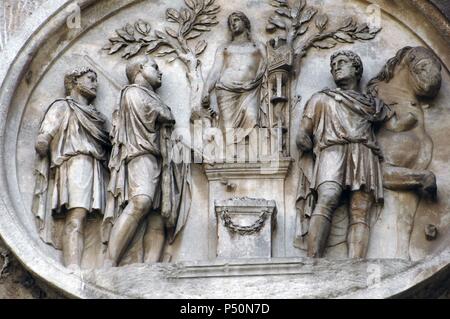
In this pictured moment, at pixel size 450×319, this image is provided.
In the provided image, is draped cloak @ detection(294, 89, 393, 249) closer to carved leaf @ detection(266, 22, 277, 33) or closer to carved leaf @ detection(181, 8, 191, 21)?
carved leaf @ detection(266, 22, 277, 33)

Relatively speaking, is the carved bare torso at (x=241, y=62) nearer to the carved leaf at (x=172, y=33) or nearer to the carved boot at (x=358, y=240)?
the carved leaf at (x=172, y=33)

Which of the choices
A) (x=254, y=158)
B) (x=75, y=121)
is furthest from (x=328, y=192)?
(x=75, y=121)

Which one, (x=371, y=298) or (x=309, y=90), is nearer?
(x=371, y=298)

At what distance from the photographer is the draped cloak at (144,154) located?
17281mm

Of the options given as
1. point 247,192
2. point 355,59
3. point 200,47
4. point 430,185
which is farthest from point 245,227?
point 200,47

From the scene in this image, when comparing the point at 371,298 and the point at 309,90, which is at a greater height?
the point at 309,90

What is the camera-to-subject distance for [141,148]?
17.3 metres

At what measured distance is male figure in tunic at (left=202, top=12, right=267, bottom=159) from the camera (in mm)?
17609

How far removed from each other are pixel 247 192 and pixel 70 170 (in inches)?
61.7

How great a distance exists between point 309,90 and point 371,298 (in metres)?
2.40

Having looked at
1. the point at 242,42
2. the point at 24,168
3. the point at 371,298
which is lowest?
the point at 371,298

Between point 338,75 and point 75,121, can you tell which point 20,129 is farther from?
point 338,75

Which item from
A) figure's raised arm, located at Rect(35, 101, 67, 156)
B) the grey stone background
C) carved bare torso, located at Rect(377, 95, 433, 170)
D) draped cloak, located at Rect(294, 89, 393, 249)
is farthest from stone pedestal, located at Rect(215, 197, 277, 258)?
figure's raised arm, located at Rect(35, 101, 67, 156)

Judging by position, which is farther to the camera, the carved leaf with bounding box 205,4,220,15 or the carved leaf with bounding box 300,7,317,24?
the carved leaf with bounding box 205,4,220,15
